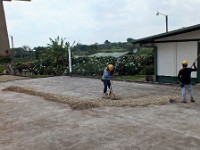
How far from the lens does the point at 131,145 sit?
520 centimetres

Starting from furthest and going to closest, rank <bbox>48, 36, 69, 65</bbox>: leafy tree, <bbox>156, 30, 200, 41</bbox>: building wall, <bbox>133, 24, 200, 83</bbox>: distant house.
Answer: <bbox>48, 36, 69, 65</bbox>: leafy tree → <bbox>133, 24, 200, 83</bbox>: distant house → <bbox>156, 30, 200, 41</bbox>: building wall

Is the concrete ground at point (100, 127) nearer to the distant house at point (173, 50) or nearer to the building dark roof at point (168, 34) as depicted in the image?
the building dark roof at point (168, 34)

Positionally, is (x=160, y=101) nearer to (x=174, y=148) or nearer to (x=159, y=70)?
(x=174, y=148)

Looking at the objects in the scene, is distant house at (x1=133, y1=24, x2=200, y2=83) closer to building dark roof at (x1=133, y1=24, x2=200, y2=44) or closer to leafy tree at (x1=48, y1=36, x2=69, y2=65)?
building dark roof at (x1=133, y1=24, x2=200, y2=44)

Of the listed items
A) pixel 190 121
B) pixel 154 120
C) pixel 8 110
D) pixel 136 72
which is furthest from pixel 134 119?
pixel 136 72

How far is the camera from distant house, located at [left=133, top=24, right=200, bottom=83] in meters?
13.3

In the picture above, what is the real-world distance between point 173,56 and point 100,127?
9.13 metres

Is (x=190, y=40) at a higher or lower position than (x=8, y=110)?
higher

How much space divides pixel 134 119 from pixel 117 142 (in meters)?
1.88

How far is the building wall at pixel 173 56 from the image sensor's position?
13531mm

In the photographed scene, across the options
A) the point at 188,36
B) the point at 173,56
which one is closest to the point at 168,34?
the point at 188,36

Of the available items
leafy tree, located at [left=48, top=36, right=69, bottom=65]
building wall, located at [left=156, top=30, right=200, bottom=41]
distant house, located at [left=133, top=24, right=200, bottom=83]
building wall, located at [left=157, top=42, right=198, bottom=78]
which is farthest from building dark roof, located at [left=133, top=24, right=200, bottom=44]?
leafy tree, located at [left=48, top=36, right=69, bottom=65]

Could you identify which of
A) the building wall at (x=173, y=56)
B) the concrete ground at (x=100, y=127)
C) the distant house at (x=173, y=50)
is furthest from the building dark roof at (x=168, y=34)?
the concrete ground at (x=100, y=127)

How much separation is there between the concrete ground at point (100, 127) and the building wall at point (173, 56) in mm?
4611
